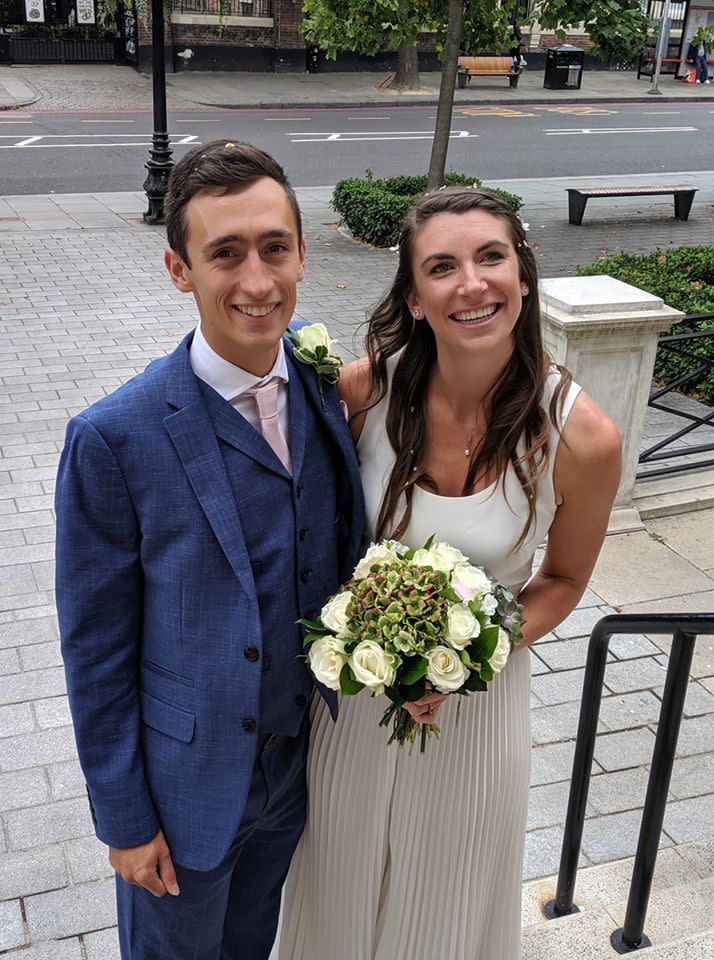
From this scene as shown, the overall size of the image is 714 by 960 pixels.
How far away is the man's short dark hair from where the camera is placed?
204 cm

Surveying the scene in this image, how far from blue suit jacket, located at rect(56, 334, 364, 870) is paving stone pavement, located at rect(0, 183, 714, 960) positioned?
1373 mm

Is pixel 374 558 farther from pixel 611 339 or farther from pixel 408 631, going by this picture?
pixel 611 339

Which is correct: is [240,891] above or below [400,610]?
below

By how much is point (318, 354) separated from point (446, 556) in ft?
1.86

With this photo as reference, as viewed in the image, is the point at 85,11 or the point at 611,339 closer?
the point at 611,339

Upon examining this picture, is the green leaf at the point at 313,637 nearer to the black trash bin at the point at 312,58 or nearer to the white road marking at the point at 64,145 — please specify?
the white road marking at the point at 64,145

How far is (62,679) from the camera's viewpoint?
4.62 meters

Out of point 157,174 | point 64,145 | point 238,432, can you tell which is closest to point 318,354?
point 238,432

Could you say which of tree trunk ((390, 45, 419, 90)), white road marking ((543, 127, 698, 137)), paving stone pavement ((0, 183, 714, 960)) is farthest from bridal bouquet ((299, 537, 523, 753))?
tree trunk ((390, 45, 419, 90))

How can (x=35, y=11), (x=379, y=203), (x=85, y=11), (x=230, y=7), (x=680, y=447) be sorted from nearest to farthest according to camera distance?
1. (x=680, y=447)
2. (x=379, y=203)
3. (x=35, y=11)
4. (x=85, y=11)
5. (x=230, y=7)

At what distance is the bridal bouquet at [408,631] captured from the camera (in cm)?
218

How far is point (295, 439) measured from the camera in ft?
7.44

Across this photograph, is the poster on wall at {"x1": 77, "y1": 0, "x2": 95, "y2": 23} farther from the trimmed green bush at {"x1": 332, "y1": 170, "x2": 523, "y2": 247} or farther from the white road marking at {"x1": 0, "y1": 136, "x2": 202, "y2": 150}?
the trimmed green bush at {"x1": 332, "y1": 170, "x2": 523, "y2": 247}

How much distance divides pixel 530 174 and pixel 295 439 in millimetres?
17664
